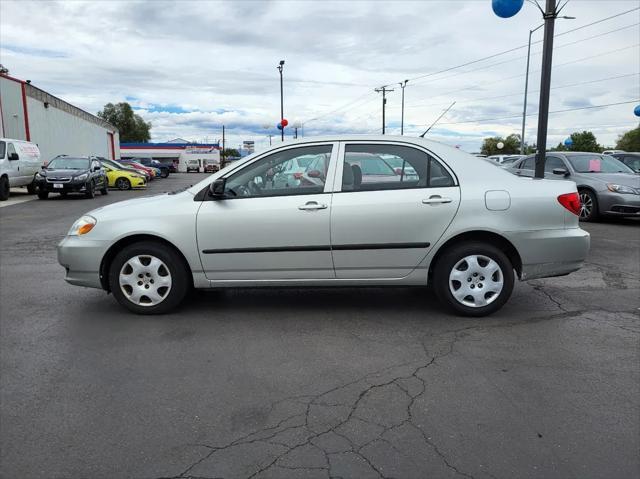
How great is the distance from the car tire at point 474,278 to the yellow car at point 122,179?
23723 millimetres

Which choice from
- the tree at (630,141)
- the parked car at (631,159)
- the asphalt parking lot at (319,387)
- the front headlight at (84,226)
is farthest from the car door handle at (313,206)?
the tree at (630,141)

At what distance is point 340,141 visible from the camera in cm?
486

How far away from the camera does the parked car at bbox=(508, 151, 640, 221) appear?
11.1 meters

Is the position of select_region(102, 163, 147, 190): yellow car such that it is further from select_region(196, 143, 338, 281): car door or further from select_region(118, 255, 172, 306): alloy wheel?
select_region(196, 143, 338, 281): car door

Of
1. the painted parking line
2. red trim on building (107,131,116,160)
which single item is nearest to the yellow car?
the painted parking line

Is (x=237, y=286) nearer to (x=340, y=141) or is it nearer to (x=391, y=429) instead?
(x=340, y=141)

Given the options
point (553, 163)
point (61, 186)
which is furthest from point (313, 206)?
point (61, 186)

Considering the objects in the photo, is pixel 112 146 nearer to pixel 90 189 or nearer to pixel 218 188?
pixel 90 189

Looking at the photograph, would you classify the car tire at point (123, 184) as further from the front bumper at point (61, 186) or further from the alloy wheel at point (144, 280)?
the alloy wheel at point (144, 280)

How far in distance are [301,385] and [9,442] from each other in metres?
1.64

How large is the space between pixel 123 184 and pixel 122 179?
0.27 meters

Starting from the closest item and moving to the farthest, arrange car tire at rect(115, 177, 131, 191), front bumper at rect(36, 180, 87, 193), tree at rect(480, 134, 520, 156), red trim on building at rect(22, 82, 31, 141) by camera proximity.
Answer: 1. front bumper at rect(36, 180, 87, 193)
2. red trim on building at rect(22, 82, 31, 141)
3. car tire at rect(115, 177, 131, 191)
4. tree at rect(480, 134, 520, 156)

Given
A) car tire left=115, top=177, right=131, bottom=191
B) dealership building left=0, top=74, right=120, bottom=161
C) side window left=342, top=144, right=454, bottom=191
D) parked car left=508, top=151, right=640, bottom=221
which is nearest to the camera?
side window left=342, top=144, right=454, bottom=191

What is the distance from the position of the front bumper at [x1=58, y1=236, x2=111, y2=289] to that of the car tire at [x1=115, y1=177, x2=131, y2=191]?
22331 mm
